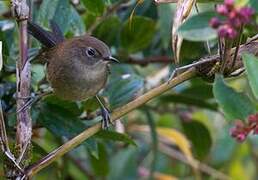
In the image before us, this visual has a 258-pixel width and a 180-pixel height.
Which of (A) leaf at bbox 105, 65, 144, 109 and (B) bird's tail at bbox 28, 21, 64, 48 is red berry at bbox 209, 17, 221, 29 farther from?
(A) leaf at bbox 105, 65, 144, 109

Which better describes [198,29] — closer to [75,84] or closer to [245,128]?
[245,128]

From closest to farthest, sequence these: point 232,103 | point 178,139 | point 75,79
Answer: point 232,103 < point 75,79 < point 178,139

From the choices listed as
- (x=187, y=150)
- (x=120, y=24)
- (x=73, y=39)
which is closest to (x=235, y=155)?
(x=187, y=150)

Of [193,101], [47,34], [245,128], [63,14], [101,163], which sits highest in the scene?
[245,128]

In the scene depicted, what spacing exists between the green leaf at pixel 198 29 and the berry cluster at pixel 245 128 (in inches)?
8.9

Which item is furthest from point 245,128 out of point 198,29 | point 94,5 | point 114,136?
point 94,5

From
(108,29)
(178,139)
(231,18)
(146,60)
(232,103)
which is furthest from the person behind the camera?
(178,139)

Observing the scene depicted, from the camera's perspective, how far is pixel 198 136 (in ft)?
12.2

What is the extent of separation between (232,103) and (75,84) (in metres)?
1.28

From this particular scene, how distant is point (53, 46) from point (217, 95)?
1295mm

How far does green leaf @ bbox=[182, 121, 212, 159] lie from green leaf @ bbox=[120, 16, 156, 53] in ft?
2.04

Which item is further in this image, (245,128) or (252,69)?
(252,69)

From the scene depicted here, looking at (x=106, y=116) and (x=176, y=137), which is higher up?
(x=106, y=116)

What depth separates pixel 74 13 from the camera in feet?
8.83
